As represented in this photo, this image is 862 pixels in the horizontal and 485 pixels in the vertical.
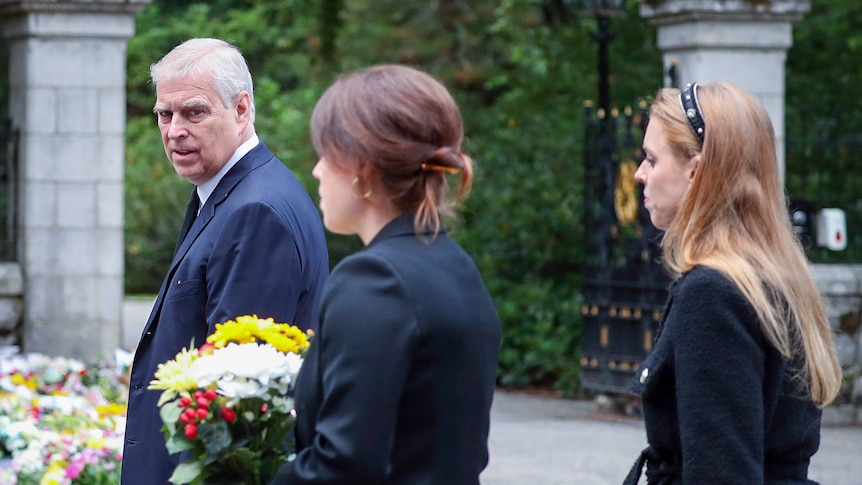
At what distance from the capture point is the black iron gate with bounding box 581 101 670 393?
936cm

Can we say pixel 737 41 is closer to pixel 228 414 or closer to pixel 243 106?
pixel 243 106

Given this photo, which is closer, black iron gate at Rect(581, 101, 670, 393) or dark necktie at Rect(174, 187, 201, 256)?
dark necktie at Rect(174, 187, 201, 256)

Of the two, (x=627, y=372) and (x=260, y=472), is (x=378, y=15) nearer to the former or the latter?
(x=627, y=372)

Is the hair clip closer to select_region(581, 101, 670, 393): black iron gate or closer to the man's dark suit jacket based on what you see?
the man's dark suit jacket

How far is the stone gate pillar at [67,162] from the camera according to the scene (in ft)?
29.0

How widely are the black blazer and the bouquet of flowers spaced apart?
0.30ft

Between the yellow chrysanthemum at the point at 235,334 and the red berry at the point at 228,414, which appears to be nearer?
the red berry at the point at 228,414

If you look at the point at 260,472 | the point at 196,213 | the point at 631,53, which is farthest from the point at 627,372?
the point at 260,472

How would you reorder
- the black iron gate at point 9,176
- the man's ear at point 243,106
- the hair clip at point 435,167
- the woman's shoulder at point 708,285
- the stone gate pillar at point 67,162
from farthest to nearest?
the black iron gate at point 9,176, the stone gate pillar at point 67,162, the man's ear at point 243,106, the woman's shoulder at point 708,285, the hair clip at point 435,167

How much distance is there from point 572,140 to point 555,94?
95 centimetres

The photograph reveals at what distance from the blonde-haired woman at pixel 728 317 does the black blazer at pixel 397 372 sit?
0.39m

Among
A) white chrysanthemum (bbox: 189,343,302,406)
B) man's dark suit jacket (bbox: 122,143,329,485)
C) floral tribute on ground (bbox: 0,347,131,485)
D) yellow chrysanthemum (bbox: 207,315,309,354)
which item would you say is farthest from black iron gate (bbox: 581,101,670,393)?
white chrysanthemum (bbox: 189,343,302,406)

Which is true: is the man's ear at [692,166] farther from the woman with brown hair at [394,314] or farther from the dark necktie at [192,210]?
the dark necktie at [192,210]

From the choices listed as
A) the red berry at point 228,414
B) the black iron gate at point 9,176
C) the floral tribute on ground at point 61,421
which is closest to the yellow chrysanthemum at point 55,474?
the floral tribute on ground at point 61,421
